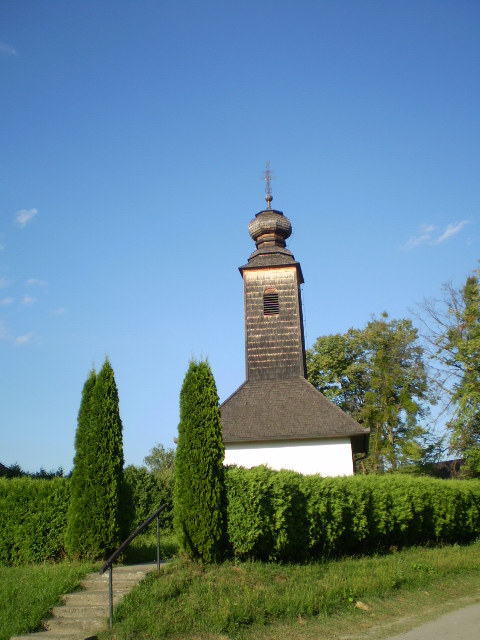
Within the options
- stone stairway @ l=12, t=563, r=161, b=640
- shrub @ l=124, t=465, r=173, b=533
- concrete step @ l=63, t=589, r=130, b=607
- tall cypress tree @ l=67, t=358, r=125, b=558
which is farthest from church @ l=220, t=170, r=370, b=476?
concrete step @ l=63, t=589, r=130, b=607

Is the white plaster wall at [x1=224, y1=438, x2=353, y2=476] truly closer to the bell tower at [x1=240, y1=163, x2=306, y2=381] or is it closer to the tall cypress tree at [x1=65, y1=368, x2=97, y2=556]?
the bell tower at [x1=240, y1=163, x2=306, y2=381]

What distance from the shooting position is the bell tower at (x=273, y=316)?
2166 cm

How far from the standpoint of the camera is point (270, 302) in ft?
74.1

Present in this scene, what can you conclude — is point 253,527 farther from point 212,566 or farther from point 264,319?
point 264,319

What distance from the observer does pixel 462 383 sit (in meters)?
24.0

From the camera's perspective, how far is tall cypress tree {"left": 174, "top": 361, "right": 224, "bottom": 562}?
9.48 meters

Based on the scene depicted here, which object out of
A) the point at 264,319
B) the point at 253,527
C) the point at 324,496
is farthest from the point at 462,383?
the point at 253,527

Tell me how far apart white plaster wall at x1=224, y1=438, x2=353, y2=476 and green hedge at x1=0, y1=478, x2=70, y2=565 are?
28.2 feet

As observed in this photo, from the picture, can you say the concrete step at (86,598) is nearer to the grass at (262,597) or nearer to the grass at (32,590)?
the grass at (32,590)

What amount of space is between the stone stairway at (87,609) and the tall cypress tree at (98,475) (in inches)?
38.4

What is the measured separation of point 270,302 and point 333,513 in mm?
12560

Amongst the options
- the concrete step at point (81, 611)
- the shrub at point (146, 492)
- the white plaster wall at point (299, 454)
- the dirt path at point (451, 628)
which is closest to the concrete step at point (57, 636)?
the concrete step at point (81, 611)

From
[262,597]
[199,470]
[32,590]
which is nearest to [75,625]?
[32,590]

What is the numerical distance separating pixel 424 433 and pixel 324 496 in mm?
23644
